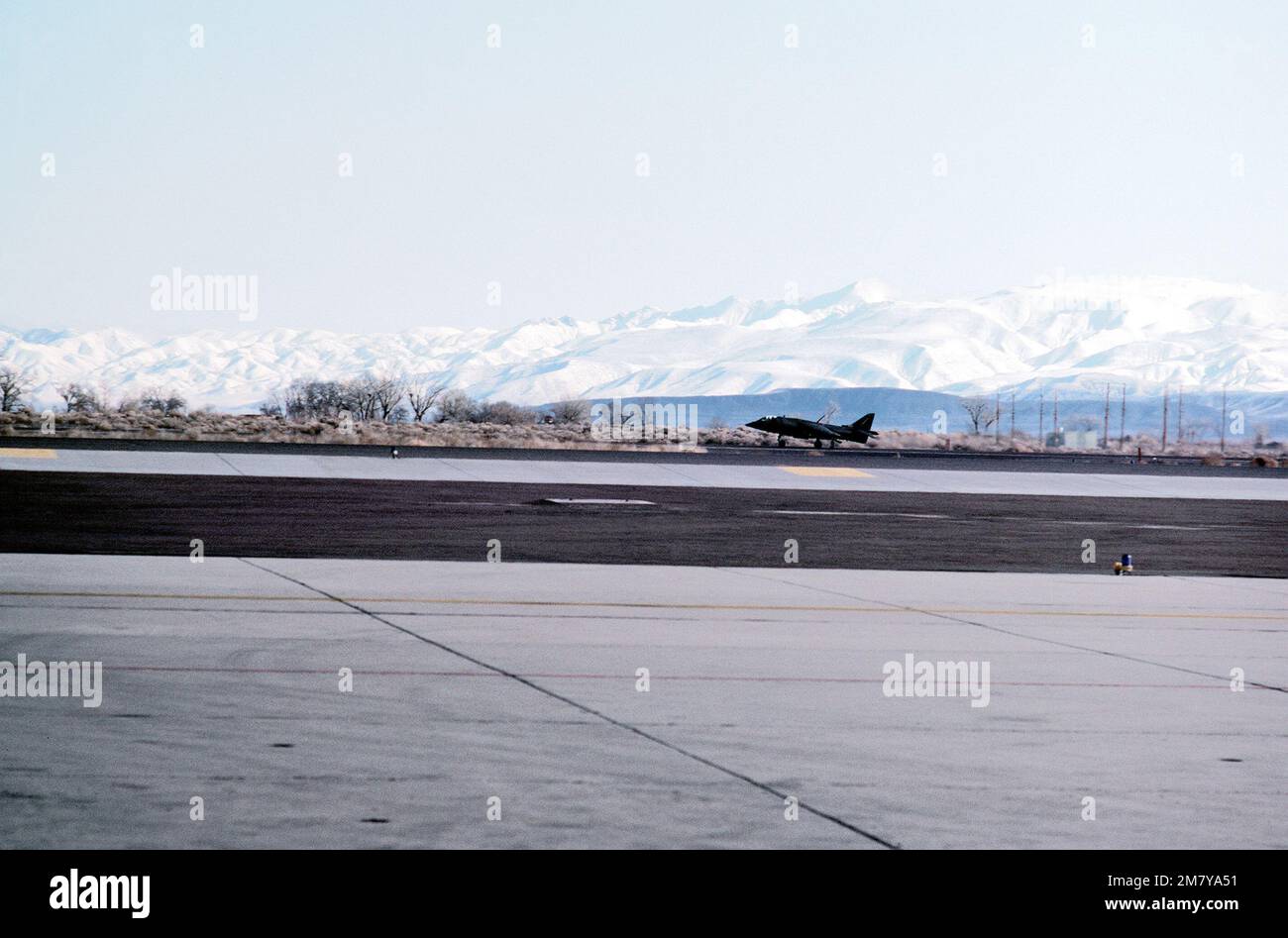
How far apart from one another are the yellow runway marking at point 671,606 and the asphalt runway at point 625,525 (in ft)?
16.1

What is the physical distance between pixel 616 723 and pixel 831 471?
132ft

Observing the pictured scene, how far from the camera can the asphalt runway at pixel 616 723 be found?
24.5 feet

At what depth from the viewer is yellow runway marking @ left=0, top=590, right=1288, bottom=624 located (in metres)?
15.4

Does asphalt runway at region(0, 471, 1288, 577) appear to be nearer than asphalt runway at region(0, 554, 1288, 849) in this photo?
No

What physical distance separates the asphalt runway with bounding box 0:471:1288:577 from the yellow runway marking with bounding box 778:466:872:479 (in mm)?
6658

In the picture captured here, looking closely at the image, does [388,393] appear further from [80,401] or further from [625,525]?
[625,525]

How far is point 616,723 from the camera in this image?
9742mm

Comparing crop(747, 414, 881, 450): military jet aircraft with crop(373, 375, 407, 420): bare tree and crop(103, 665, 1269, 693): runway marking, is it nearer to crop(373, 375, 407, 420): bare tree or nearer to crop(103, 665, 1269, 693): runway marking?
crop(373, 375, 407, 420): bare tree

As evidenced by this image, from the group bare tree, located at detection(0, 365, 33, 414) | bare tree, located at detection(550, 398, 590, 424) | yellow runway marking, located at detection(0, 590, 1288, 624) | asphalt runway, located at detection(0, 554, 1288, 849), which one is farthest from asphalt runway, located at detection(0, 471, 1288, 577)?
bare tree, located at detection(550, 398, 590, 424)

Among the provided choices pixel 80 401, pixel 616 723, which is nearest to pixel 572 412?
pixel 80 401

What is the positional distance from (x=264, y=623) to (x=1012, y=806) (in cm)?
786

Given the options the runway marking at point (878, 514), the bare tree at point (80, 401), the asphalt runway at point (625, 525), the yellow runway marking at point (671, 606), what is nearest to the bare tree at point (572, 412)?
the bare tree at point (80, 401)

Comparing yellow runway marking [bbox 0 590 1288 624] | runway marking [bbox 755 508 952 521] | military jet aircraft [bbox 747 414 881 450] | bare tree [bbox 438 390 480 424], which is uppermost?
bare tree [bbox 438 390 480 424]

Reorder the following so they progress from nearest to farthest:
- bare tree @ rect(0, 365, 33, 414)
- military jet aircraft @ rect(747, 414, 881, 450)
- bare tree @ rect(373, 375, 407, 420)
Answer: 1. military jet aircraft @ rect(747, 414, 881, 450)
2. bare tree @ rect(0, 365, 33, 414)
3. bare tree @ rect(373, 375, 407, 420)
